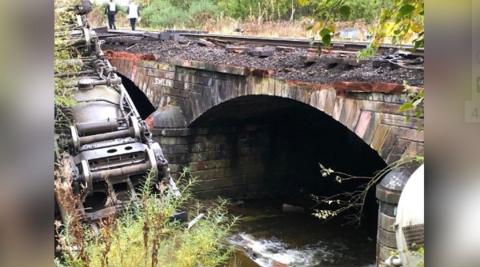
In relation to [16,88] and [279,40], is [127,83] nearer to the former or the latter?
[279,40]

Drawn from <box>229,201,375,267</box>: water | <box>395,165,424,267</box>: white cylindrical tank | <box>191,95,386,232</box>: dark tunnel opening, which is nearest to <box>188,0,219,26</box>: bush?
<box>191,95,386,232</box>: dark tunnel opening

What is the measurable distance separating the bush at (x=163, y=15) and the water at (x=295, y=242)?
56.5 ft

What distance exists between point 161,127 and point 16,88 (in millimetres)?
13226

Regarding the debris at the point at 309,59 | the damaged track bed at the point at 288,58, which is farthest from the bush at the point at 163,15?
the debris at the point at 309,59

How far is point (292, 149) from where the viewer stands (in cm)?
1554

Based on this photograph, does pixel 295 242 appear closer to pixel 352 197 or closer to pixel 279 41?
pixel 352 197

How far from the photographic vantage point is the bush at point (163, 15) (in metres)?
29.0

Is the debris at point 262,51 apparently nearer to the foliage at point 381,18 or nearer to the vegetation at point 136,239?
the vegetation at point 136,239

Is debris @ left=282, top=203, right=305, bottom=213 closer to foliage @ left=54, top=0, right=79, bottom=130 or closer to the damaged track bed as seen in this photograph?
the damaged track bed

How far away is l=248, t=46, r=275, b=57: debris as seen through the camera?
1222 centimetres

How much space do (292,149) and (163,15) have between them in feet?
52.9

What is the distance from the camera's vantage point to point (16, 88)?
79 centimetres

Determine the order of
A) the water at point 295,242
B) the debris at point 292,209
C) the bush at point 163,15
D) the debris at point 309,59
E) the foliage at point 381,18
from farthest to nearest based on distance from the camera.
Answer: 1. the bush at point 163,15
2. the debris at point 292,209
3. the debris at point 309,59
4. the water at point 295,242
5. the foliage at point 381,18

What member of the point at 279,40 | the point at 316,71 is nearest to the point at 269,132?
the point at 279,40
